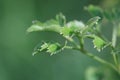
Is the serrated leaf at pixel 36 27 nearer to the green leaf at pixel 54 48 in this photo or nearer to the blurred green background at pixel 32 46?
the green leaf at pixel 54 48

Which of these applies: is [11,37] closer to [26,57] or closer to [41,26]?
[26,57]

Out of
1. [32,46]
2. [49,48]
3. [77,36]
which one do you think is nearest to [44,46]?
[49,48]

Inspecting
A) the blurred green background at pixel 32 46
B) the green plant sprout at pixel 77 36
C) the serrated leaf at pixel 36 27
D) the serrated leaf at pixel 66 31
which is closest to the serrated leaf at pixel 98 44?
the green plant sprout at pixel 77 36

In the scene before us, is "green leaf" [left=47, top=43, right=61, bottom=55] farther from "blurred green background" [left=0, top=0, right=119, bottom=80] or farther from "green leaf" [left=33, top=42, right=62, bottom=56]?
"blurred green background" [left=0, top=0, right=119, bottom=80]

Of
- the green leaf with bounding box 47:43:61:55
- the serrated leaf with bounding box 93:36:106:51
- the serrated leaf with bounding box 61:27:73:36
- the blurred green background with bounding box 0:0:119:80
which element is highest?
the blurred green background with bounding box 0:0:119:80

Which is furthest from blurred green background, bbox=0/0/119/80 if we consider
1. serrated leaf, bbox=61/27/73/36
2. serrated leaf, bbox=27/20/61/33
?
serrated leaf, bbox=61/27/73/36

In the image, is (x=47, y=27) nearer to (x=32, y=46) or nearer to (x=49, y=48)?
(x=49, y=48)

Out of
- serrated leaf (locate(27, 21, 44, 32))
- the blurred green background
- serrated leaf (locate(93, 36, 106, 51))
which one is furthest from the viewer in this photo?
the blurred green background

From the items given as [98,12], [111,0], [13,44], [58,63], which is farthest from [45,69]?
[98,12]
